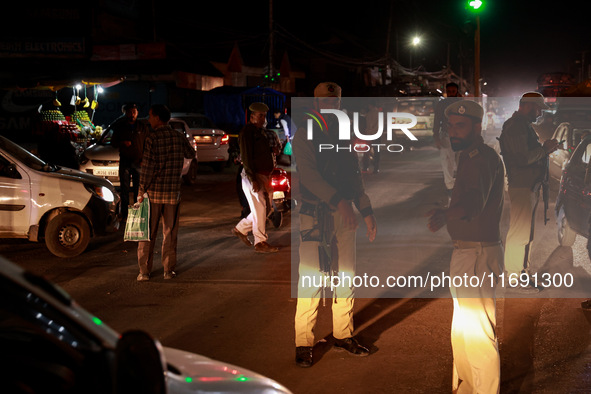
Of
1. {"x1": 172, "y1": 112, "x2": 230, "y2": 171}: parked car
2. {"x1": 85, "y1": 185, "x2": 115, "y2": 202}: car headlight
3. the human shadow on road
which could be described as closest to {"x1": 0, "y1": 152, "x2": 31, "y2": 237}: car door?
{"x1": 85, "y1": 185, "x2": 115, "y2": 202}: car headlight

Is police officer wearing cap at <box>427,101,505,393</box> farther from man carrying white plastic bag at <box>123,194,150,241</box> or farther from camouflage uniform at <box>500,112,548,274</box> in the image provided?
man carrying white plastic bag at <box>123,194,150,241</box>

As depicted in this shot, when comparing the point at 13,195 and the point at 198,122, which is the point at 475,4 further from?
the point at 13,195

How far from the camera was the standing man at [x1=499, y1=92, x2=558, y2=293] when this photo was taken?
7.11 m

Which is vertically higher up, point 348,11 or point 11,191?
point 348,11

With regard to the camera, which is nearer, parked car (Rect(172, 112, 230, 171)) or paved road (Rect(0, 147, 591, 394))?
paved road (Rect(0, 147, 591, 394))

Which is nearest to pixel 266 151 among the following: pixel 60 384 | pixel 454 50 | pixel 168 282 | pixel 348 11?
pixel 168 282

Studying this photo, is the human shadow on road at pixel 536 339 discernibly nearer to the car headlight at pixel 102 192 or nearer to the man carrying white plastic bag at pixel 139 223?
the man carrying white plastic bag at pixel 139 223

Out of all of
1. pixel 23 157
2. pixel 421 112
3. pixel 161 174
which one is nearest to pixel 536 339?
pixel 161 174

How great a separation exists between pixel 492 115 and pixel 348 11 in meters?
23.7

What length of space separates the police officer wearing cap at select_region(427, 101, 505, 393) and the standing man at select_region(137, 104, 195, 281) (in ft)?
13.3

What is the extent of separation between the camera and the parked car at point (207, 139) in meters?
20.0

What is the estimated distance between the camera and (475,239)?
4340mm

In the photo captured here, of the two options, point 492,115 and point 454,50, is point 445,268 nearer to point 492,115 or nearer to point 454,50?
point 492,115

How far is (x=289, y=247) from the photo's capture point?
9836 millimetres
